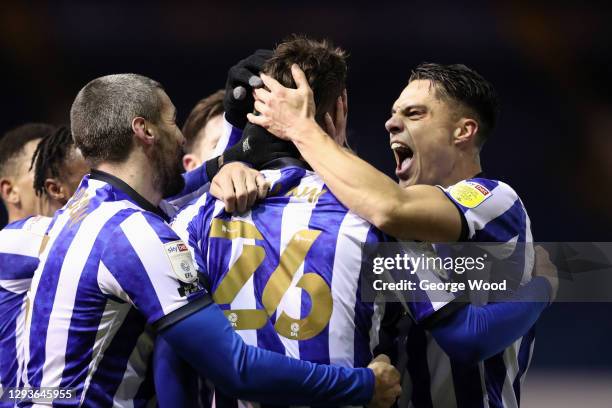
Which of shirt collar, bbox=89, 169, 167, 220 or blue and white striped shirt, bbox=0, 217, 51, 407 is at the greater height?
shirt collar, bbox=89, 169, 167, 220

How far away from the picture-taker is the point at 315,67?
2529 mm

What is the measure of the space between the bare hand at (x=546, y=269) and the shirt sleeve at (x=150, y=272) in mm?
1150

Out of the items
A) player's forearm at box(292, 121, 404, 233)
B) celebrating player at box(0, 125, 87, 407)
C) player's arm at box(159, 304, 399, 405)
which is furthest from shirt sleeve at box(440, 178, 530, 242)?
celebrating player at box(0, 125, 87, 407)

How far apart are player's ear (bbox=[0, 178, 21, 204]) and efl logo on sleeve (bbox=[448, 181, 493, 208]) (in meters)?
2.26

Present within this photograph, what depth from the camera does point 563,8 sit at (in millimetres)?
7938

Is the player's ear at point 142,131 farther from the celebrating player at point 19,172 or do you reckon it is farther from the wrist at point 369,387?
the celebrating player at point 19,172

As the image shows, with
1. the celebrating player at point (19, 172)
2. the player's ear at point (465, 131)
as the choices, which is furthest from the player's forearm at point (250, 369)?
the celebrating player at point (19, 172)

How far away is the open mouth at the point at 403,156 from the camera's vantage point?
316 centimetres

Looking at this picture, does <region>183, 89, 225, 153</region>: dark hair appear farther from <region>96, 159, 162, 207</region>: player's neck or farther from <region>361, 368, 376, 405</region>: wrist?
<region>361, 368, 376, 405</region>: wrist

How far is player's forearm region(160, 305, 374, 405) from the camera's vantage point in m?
2.19

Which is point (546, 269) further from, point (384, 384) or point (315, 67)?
point (315, 67)

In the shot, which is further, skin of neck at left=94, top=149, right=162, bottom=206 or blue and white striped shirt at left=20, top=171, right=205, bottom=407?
skin of neck at left=94, top=149, right=162, bottom=206

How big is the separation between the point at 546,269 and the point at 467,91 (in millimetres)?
770

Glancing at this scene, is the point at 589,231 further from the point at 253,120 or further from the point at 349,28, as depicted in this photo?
the point at 253,120
